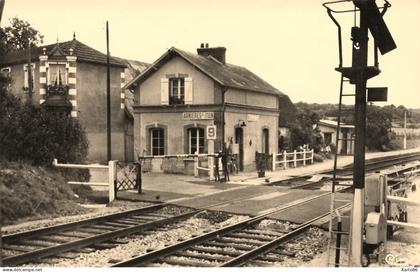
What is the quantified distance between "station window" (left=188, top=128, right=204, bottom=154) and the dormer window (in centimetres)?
759

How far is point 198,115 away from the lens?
2364cm

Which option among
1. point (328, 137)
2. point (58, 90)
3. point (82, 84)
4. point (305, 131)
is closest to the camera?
point (58, 90)

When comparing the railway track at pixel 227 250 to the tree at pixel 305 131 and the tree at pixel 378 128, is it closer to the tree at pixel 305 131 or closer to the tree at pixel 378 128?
the tree at pixel 305 131

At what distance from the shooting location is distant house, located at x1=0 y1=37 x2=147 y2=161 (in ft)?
86.9

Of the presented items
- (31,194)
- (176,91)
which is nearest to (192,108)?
(176,91)

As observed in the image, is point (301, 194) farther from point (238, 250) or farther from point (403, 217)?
point (238, 250)

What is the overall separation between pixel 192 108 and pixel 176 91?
1418 mm

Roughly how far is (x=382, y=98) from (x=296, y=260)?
9.44 ft

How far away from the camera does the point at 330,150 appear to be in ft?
129

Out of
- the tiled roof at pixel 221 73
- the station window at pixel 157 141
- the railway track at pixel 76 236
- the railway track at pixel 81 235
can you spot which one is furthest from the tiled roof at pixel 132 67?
the railway track at pixel 76 236

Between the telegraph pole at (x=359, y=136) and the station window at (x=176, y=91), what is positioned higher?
the station window at (x=176, y=91)

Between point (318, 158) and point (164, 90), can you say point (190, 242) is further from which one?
point (318, 158)

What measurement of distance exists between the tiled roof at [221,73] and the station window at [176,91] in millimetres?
1118

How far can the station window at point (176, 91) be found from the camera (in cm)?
2447
